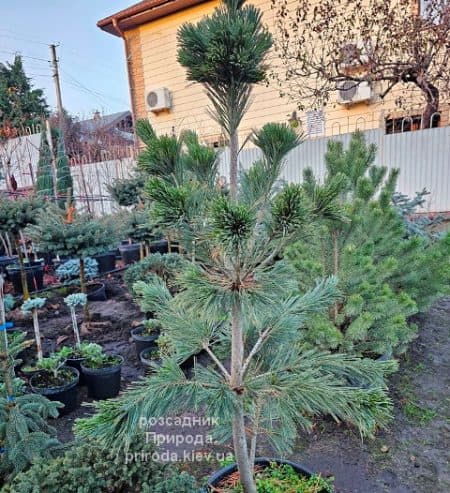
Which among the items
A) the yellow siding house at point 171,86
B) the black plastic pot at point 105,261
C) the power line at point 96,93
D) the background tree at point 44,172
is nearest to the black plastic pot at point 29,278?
the black plastic pot at point 105,261

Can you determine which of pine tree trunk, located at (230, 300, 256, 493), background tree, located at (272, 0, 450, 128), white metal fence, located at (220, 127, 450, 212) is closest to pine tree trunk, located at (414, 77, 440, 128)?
background tree, located at (272, 0, 450, 128)

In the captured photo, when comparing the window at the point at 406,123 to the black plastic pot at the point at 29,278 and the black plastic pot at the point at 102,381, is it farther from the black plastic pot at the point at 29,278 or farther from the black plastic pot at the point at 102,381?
the black plastic pot at the point at 29,278

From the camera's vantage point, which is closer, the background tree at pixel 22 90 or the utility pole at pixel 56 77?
the utility pole at pixel 56 77

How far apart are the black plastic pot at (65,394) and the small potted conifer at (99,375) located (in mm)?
127

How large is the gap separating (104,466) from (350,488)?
1.24m

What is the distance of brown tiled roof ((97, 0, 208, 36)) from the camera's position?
8703mm

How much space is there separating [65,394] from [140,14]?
32.5ft

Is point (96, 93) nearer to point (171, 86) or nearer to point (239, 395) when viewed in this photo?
point (171, 86)

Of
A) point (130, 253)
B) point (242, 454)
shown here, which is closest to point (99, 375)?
point (242, 454)

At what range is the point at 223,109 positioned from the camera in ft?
3.26

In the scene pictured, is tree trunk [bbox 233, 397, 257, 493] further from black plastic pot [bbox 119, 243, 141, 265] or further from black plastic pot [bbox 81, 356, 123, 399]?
black plastic pot [bbox 119, 243, 141, 265]

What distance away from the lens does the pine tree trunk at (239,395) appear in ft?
3.35

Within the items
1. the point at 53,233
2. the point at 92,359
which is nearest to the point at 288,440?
the point at 92,359

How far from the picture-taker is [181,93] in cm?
952
